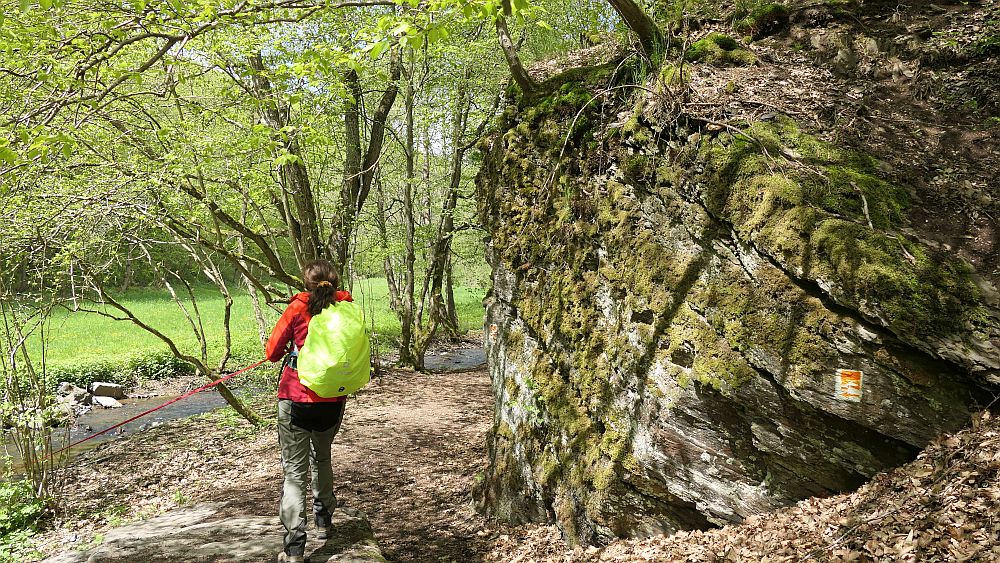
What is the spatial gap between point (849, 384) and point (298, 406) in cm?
366

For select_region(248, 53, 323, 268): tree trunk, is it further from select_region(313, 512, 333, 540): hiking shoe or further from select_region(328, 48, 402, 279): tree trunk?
select_region(313, 512, 333, 540): hiking shoe

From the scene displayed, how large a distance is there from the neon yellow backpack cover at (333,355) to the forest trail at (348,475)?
153cm

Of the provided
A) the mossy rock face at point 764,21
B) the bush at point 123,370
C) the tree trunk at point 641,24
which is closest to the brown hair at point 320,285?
the tree trunk at point 641,24

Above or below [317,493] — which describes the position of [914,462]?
above

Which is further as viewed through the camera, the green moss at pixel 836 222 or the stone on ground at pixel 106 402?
the stone on ground at pixel 106 402

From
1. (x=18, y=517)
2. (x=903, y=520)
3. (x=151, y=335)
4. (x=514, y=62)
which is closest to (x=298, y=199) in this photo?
(x=514, y=62)

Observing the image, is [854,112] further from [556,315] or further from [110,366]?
[110,366]

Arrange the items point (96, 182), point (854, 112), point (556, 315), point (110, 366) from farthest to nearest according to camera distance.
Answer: point (110, 366) → point (96, 182) → point (556, 315) → point (854, 112)

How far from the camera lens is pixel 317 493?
14.9 feet

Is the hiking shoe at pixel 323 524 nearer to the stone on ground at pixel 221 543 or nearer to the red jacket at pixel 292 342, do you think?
the stone on ground at pixel 221 543

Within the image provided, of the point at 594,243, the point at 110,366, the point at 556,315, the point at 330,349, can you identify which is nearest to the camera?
the point at 330,349

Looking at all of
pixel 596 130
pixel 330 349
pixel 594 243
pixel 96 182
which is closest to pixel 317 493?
pixel 330 349

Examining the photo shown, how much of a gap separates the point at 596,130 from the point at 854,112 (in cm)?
207

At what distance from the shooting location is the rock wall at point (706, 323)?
3.18 meters
